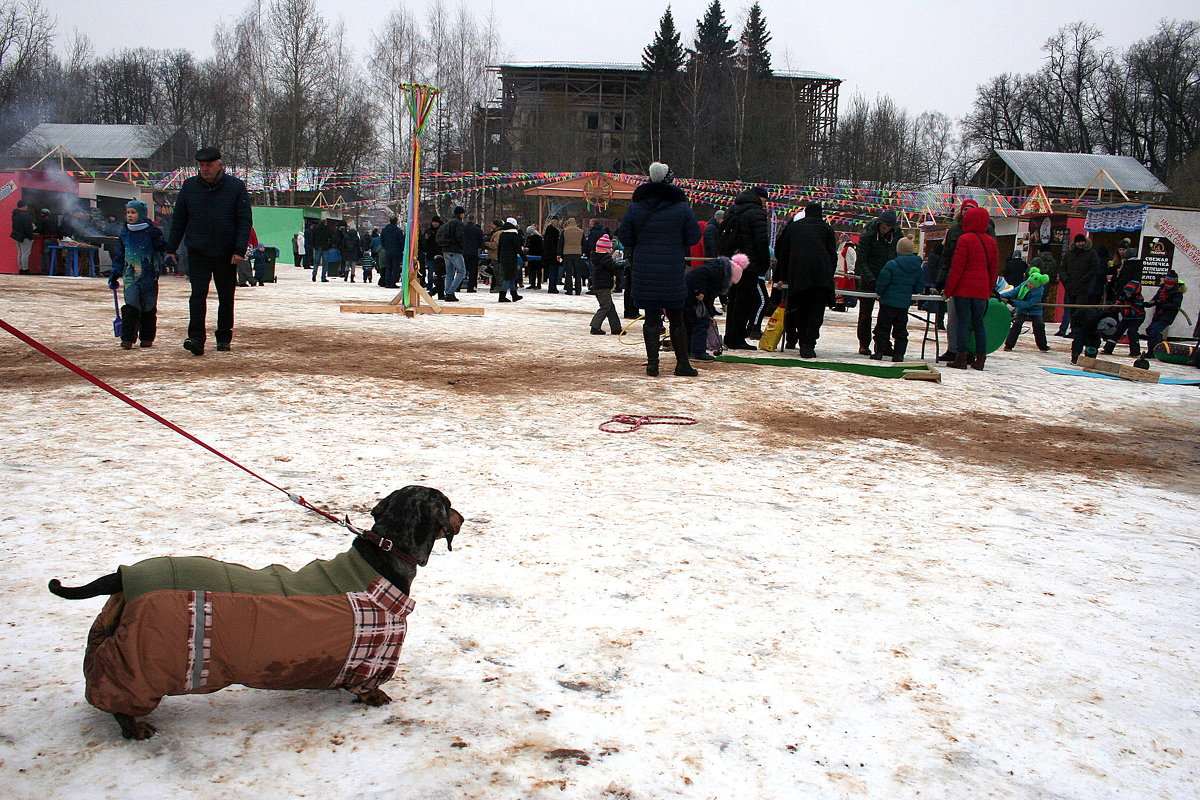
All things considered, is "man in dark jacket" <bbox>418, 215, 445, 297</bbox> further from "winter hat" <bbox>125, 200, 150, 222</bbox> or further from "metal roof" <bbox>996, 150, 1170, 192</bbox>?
"metal roof" <bbox>996, 150, 1170, 192</bbox>

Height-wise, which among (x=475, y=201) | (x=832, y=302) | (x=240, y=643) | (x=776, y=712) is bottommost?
(x=776, y=712)

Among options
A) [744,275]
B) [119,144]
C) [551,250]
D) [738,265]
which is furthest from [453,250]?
[119,144]

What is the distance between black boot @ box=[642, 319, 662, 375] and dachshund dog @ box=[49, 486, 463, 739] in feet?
19.3

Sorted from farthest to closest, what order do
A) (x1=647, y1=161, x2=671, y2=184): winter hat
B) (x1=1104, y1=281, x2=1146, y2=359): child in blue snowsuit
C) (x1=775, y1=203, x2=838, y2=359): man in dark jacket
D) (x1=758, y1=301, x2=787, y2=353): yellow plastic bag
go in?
1. (x1=1104, y1=281, x2=1146, y2=359): child in blue snowsuit
2. (x1=758, y1=301, x2=787, y2=353): yellow plastic bag
3. (x1=775, y1=203, x2=838, y2=359): man in dark jacket
4. (x1=647, y1=161, x2=671, y2=184): winter hat

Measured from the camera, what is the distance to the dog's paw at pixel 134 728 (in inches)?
81.0

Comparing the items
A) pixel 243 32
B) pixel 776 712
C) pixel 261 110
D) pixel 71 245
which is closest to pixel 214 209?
pixel 776 712

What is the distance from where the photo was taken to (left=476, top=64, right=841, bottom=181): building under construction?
4794 centimetres

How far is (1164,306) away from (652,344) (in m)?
9.69

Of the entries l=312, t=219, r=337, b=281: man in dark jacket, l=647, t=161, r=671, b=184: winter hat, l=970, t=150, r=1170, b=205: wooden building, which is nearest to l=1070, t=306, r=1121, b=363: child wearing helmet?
l=647, t=161, r=671, b=184: winter hat

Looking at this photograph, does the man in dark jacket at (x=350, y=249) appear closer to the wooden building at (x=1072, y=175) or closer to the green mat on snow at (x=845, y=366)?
the green mat on snow at (x=845, y=366)

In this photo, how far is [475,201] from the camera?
1908 inches

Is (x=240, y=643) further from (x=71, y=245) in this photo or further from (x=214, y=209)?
(x=71, y=245)

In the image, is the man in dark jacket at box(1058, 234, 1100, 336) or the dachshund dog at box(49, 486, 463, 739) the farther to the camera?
the man in dark jacket at box(1058, 234, 1100, 336)

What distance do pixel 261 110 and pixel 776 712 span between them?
45307mm
